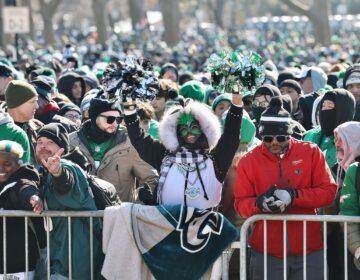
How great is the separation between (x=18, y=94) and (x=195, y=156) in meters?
2.80

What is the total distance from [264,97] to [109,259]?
4.53 m

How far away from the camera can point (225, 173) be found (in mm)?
8195

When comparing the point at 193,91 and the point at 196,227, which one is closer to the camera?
the point at 196,227

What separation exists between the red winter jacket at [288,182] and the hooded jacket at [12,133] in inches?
84.0

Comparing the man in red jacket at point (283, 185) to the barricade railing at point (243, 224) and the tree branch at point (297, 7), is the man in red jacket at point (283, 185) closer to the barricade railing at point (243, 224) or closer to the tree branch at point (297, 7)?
the barricade railing at point (243, 224)

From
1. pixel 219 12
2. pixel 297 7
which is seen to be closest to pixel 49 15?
pixel 297 7

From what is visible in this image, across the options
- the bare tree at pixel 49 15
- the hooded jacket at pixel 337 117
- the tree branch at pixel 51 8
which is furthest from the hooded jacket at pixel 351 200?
the bare tree at pixel 49 15

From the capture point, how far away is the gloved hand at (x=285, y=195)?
7.64 m

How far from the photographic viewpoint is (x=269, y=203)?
761cm

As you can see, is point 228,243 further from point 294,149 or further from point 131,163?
point 131,163

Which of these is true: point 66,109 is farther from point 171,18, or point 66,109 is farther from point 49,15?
point 49,15

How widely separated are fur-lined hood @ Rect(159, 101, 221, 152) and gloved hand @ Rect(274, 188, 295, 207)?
2.38 feet

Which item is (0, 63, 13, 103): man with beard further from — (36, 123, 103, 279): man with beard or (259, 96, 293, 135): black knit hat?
(259, 96, 293, 135): black knit hat

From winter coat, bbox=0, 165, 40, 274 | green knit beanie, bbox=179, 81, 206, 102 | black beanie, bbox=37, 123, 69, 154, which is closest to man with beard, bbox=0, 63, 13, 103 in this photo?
green knit beanie, bbox=179, 81, 206, 102
